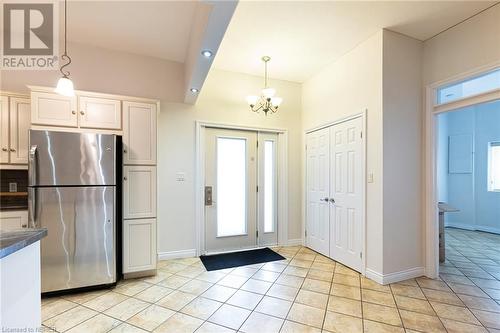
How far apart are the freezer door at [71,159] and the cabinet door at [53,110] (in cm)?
30

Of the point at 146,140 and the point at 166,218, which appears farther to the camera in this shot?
the point at 166,218

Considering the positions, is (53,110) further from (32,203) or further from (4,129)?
(32,203)

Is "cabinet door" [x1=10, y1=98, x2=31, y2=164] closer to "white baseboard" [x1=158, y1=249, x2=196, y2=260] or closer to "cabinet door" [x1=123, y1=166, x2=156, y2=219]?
"cabinet door" [x1=123, y1=166, x2=156, y2=219]

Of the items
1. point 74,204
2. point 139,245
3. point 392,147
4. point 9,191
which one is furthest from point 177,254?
point 392,147

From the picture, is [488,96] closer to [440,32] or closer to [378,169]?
[440,32]

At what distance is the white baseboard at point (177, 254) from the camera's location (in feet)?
12.2

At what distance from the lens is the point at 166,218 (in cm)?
375

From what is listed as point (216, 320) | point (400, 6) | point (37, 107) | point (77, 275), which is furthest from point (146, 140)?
point (400, 6)

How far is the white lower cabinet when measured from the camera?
266 cm

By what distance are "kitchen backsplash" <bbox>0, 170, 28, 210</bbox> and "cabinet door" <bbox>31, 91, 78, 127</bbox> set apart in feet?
2.78

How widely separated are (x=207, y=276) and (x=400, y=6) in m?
3.89

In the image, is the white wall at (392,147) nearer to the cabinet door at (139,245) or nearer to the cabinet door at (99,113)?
the cabinet door at (139,245)

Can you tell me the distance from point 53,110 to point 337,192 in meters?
3.89

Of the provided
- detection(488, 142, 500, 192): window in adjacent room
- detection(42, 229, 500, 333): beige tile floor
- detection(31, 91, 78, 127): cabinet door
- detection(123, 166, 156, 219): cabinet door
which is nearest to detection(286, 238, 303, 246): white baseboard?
detection(42, 229, 500, 333): beige tile floor
